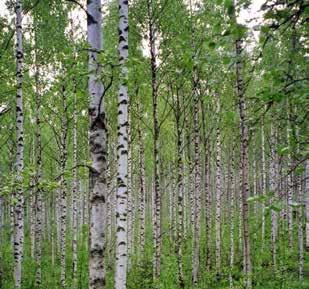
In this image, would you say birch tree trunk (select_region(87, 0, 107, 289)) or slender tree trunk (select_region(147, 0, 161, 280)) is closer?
birch tree trunk (select_region(87, 0, 107, 289))

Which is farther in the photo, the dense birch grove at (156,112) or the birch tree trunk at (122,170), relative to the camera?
the birch tree trunk at (122,170)

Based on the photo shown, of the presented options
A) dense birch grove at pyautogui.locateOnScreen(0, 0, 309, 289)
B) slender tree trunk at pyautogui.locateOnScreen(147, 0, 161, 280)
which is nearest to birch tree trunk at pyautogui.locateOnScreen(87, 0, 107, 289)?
dense birch grove at pyautogui.locateOnScreen(0, 0, 309, 289)

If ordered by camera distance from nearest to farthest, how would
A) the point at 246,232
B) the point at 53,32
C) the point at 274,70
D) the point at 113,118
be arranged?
the point at 274,70 < the point at 246,232 < the point at 53,32 < the point at 113,118

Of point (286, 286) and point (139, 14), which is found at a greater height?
point (139, 14)

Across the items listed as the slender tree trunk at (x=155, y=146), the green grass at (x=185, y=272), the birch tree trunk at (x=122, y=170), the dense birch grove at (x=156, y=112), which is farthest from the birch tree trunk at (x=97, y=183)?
the green grass at (x=185, y=272)

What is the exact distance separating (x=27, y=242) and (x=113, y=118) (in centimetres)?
1366

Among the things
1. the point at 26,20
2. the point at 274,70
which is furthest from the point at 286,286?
the point at 26,20

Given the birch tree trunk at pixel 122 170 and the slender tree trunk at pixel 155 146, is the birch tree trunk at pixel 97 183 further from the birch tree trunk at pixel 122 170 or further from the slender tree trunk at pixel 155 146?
the slender tree trunk at pixel 155 146

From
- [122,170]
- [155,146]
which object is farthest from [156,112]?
[122,170]

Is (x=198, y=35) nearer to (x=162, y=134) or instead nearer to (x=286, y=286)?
(x=286, y=286)

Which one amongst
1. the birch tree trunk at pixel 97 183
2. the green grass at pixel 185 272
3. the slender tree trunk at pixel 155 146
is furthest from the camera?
the green grass at pixel 185 272

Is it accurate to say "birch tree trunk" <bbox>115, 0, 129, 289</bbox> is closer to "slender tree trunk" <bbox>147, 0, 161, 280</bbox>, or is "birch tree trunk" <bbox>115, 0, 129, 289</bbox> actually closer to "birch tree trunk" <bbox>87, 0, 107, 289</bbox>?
"birch tree trunk" <bbox>87, 0, 107, 289</bbox>

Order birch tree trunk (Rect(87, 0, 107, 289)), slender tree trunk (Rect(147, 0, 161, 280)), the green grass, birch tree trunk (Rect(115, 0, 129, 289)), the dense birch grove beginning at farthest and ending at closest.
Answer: the green grass
slender tree trunk (Rect(147, 0, 161, 280))
birch tree trunk (Rect(115, 0, 129, 289))
birch tree trunk (Rect(87, 0, 107, 289))
the dense birch grove

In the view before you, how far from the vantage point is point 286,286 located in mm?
13078
